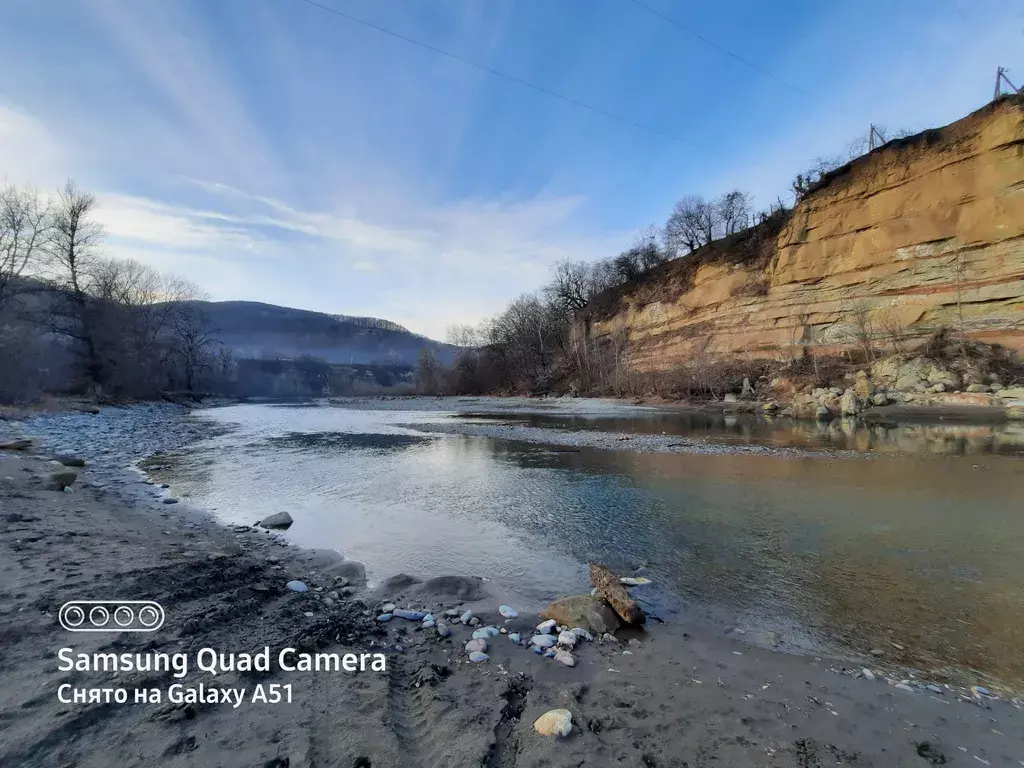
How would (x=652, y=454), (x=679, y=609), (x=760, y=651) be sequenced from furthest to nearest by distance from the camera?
(x=652, y=454) < (x=679, y=609) < (x=760, y=651)

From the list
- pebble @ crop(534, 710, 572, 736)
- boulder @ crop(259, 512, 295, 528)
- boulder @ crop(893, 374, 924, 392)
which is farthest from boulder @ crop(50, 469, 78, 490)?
boulder @ crop(893, 374, 924, 392)

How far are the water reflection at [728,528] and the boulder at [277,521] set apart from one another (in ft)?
0.58

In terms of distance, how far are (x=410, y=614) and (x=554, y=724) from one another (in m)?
1.87

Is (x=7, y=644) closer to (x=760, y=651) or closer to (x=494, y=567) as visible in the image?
(x=494, y=567)

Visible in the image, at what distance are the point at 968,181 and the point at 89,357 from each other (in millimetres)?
55615

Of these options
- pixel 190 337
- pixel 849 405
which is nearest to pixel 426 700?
pixel 849 405

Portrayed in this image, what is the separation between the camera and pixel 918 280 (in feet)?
85.9

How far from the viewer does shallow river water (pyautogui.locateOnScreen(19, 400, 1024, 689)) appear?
4.07 m

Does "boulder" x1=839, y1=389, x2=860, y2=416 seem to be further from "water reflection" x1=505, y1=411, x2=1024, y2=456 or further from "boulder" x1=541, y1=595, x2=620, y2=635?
"boulder" x1=541, y1=595, x2=620, y2=635

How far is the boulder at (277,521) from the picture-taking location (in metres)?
6.95

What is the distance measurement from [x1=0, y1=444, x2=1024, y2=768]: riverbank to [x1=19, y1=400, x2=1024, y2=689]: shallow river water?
68 cm

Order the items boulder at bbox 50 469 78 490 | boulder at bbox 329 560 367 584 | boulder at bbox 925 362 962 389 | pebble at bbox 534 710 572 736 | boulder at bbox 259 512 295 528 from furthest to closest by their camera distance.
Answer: boulder at bbox 925 362 962 389 < boulder at bbox 50 469 78 490 < boulder at bbox 259 512 295 528 < boulder at bbox 329 560 367 584 < pebble at bbox 534 710 572 736

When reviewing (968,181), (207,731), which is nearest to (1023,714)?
(207,731)

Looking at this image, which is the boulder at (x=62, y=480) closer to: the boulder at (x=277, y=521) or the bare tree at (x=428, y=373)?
the boulder at (x=277, y=521)
